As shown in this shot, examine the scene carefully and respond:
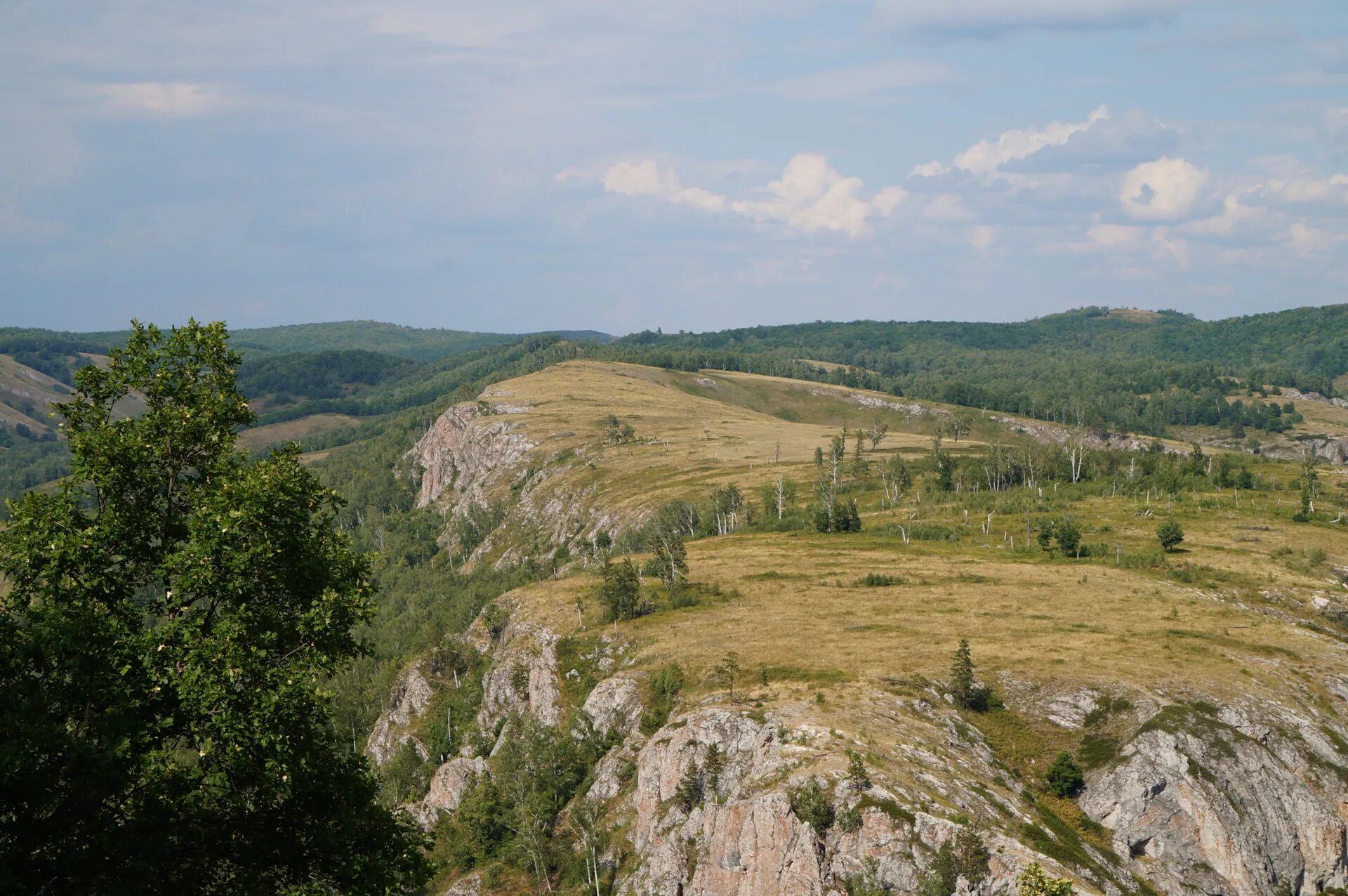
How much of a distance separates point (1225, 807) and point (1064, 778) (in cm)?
1388

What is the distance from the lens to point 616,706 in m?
108

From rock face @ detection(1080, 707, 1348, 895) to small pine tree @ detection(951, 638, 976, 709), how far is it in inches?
510

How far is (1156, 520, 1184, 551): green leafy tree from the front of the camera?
148125 millimetres

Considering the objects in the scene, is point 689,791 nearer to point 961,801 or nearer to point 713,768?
point 713,768

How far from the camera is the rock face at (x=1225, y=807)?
275ft

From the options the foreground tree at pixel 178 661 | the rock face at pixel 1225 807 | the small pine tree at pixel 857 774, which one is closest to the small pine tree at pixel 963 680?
the rock face at pixel 1225 807

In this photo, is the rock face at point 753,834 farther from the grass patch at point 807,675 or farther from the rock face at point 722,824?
the grass patch at point 807,675

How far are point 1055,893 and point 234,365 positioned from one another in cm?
5109

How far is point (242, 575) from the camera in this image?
78.5 feet

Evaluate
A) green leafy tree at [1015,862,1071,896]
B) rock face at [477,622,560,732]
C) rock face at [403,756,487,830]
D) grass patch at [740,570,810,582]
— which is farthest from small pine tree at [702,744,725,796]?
grass patch at [740,570,810,582]

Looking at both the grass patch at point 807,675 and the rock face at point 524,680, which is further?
the rock face at point 524,680

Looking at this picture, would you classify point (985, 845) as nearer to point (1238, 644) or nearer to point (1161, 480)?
point (1238, 644)

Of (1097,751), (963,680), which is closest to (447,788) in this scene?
(963,680)

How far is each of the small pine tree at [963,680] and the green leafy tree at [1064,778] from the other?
9.90m
